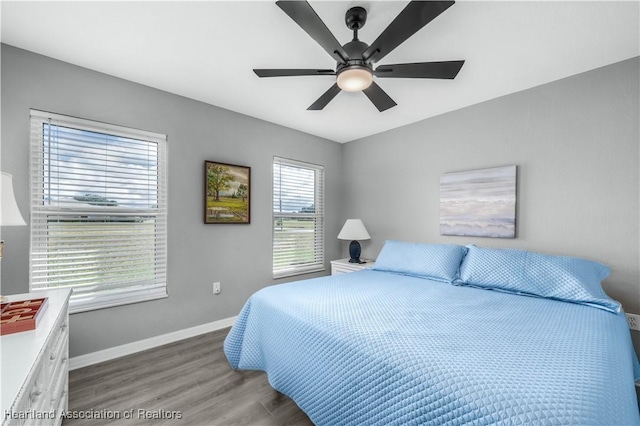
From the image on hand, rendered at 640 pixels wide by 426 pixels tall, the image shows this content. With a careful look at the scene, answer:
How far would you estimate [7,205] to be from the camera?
4.52 ft

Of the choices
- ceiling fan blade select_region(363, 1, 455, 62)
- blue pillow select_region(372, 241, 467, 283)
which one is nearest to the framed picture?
blue pillow select_region(372, 241, 467, 283)

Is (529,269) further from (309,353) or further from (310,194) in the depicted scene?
(310,194)

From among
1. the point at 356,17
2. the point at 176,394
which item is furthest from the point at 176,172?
the point at 356,17

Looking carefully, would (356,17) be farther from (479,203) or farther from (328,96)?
(479,203)

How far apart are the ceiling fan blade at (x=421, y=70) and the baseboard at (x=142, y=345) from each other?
290 cm

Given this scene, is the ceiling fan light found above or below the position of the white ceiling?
below

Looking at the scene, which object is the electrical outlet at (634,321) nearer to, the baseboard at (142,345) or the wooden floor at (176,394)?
the wooden floor at (176,394)

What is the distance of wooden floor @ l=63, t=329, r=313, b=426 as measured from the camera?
1677 mm

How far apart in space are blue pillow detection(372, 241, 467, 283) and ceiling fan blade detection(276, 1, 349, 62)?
1.92 meters

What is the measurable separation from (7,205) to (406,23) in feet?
7.20

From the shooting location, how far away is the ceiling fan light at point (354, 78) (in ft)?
5.36

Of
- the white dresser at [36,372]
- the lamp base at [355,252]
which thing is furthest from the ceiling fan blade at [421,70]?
the lamp base at [355,252]

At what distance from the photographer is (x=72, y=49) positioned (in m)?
2.01

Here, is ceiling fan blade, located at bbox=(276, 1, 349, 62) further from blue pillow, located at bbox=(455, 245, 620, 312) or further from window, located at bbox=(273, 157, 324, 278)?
window, located at bbox=(273, 157, 324, 278)
